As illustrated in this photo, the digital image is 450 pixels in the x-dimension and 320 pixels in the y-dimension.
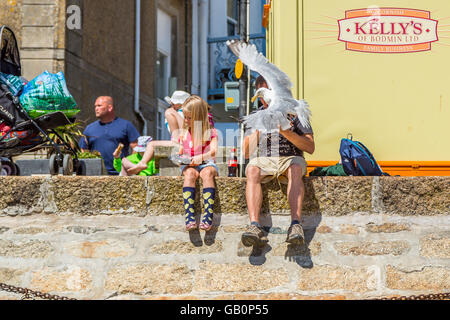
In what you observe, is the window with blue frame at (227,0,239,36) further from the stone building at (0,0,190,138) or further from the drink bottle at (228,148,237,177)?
the drink bottle at (228,148,237,177)

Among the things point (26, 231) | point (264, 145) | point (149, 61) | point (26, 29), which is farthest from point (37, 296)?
point (149, 61)

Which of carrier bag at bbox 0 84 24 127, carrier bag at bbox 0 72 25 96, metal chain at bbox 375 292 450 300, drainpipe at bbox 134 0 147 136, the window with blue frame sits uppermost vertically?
the window with blue frame

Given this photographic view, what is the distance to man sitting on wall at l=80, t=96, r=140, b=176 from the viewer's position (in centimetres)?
714

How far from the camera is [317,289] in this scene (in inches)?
170

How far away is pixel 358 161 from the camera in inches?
188

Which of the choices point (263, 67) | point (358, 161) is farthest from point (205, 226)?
point (358, 161)

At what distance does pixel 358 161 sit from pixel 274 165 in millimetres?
678

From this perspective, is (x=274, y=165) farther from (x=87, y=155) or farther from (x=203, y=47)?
(x=203, y=47)

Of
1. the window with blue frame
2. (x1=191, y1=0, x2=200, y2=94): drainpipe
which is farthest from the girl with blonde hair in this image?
the window with blue frame

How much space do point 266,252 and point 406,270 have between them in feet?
2.90

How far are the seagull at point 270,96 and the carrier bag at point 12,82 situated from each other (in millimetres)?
2549

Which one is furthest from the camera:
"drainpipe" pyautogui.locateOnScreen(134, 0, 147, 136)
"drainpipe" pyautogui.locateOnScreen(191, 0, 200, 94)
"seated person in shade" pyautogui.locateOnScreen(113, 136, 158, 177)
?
"drainpipe" pyautogui.locateOnScreen(191, 0, 200, 94)

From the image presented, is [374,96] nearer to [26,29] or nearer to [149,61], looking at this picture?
[26,29]

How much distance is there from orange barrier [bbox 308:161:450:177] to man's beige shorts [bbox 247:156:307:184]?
999mm
